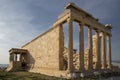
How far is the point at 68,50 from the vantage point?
19516 millimetres

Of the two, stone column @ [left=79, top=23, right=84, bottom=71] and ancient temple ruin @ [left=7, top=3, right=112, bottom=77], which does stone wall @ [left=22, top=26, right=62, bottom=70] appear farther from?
stone column @ [left=79, top=23, right=84, bottom=71]

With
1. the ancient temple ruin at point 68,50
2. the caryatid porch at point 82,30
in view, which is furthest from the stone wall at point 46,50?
the caryatid porch at point 82,30

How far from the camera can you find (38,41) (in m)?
28.5

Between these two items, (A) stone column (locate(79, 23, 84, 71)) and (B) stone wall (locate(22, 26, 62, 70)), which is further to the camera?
(B) stone wall (locate(22, 26, 62, 70))

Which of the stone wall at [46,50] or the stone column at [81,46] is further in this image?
the stone wall at [46,50]

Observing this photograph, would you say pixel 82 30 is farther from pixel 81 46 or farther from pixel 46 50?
pixel 46 50

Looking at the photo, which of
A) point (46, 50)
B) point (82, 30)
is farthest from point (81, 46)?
point (46, 50)

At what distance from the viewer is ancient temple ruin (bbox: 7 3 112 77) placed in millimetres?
20038

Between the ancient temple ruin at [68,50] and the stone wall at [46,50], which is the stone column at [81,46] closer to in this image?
the ancient temple ruin at [68,50]

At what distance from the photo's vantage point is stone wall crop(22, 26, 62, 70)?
74.3 feet

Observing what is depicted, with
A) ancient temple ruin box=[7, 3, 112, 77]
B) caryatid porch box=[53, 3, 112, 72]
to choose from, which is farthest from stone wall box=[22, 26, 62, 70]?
caryatid porch box=[53, 3, 112, 72]

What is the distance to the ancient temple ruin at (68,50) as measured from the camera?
20038 mm

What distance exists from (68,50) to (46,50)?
645 centimetres

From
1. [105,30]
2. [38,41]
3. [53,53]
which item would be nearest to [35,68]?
[38,41]
